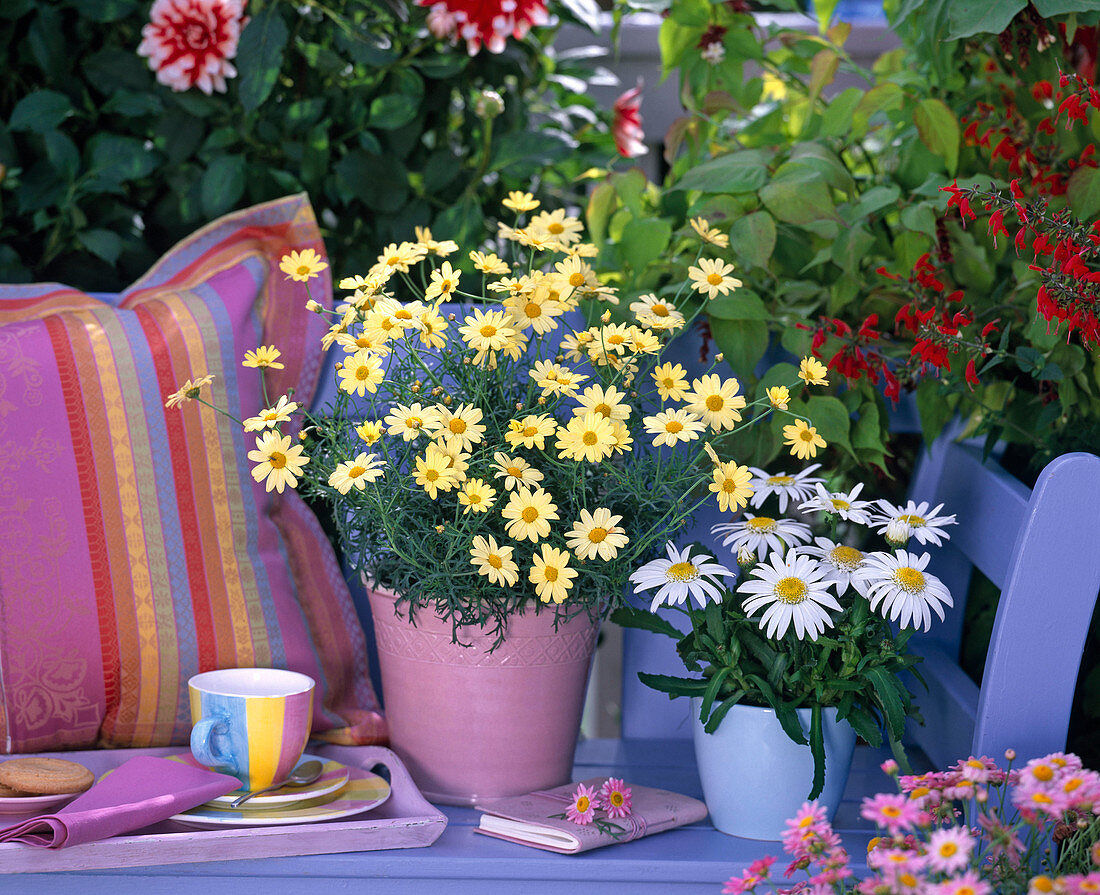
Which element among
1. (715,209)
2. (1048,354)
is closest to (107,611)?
(715,209)

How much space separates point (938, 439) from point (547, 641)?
0.55 m

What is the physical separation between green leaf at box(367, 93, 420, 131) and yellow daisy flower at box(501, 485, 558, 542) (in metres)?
0.63

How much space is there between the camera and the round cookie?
2.74 ft

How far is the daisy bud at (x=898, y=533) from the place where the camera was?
2.96 ft

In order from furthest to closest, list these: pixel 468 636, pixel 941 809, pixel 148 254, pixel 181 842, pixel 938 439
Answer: pixel 148 254 → pixel 938 439 → pixel 468 636 → pixel 181 842 → pixel 941 809

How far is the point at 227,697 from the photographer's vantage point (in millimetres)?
859

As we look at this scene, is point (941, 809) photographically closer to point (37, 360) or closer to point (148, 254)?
point (37, 360)

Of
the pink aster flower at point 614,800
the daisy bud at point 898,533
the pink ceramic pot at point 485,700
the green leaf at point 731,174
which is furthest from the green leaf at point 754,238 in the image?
the pink aster flower at point 614,800

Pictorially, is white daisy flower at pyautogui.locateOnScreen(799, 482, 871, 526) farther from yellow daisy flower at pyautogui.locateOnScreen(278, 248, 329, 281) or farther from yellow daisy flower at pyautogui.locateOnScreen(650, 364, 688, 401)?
yellow daisy flower at pyautogui.locateOnScreen(278, 248, 329, 281)

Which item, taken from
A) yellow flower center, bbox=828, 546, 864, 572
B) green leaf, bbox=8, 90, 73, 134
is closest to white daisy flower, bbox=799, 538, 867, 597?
yellow flower center, bbox=828, 546, 864, 572

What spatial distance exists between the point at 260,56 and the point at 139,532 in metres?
0.56

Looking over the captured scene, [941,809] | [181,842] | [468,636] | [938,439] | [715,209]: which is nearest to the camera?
[941,809]

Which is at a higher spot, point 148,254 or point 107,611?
point 148,254

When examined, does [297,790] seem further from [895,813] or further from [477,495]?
[895,813]
